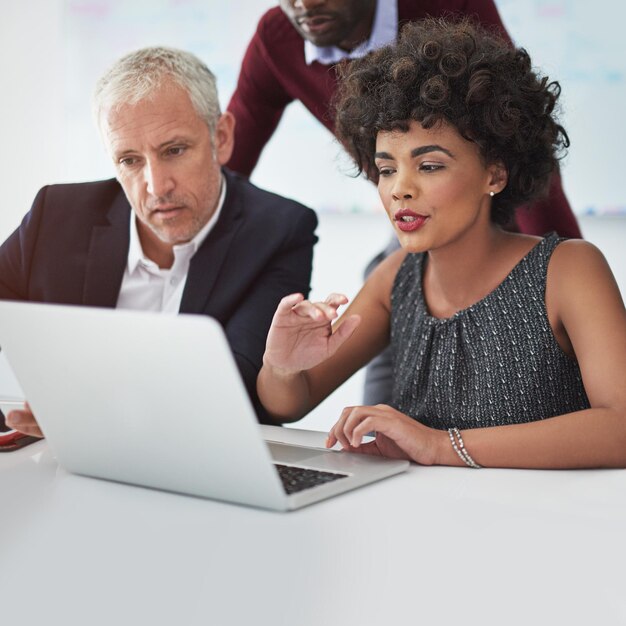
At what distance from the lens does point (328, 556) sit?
2.70 feet

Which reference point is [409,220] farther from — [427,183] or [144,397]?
[144,397]

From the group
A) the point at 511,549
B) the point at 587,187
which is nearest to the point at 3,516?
the point at 511,549

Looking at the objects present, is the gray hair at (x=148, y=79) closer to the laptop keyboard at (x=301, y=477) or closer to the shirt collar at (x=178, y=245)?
the shirt collar at (x=178, y=245)

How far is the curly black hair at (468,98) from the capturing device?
1417mm

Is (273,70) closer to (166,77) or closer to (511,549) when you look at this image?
(166,77)

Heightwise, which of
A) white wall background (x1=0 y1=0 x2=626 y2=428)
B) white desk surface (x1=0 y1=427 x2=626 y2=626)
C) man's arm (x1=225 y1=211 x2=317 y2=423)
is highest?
white wall background (x1=0 y1=0 x2=626 y2=428)

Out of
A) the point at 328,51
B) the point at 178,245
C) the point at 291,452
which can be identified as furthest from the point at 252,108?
the point at 291,452

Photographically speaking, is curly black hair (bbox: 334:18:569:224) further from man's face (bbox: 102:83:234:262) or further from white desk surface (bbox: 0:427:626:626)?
white desk surface (bbox: 0:427:626:626)

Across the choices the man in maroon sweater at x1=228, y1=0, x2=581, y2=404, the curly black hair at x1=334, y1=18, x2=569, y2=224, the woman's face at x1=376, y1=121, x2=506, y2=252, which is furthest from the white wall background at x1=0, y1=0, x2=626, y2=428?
the woman's face at x1=376, y1=121, x2=506, y2=252

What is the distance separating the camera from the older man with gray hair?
→ 5.91 ft

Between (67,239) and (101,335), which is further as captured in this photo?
(67,239)

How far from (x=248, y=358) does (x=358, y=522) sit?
832 millimetres

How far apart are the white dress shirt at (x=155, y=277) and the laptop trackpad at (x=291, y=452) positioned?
0.74 m

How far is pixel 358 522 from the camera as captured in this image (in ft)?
3.01
